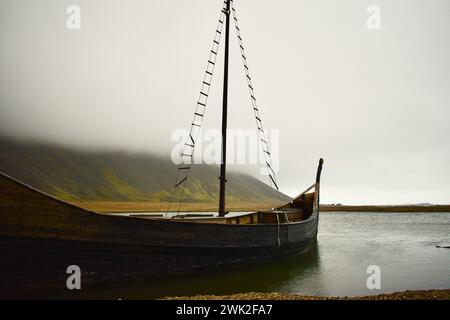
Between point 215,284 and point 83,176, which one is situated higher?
point 215,284

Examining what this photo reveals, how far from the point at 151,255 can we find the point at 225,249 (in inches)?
151

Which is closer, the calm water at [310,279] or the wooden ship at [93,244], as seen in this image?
the wooden ship at [93,244]

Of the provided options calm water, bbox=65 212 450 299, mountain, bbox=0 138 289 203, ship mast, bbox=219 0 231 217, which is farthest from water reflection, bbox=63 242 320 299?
mountain, bbox=0 138 289 203

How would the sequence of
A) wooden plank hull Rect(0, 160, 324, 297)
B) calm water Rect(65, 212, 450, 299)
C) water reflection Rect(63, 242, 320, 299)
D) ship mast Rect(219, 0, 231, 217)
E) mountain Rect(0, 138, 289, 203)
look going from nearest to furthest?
wooden plank hull Rect(0, 160, 324, 297) → water reflection Rect(63, 242, 320, 299) → calm water Rect(65, 212, 450, 299) → ship mast Rect(219, 0, 231, 217) → mountain Rect(0, 138, 289, 203)

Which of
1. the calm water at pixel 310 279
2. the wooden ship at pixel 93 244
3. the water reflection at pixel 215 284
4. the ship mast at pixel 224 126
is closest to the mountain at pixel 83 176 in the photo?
the ship mast at pixel 224 126

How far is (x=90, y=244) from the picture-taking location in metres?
10.7

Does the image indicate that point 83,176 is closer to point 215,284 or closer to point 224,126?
point 224,126

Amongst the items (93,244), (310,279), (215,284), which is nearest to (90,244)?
(93,244)

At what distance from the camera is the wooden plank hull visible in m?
9.41

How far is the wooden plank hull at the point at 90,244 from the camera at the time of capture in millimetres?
9414

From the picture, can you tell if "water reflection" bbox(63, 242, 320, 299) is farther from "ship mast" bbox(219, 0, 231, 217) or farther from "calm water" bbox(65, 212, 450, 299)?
"ship mast" bbox(219, 0, 231, 217)

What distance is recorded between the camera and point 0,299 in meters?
9.27

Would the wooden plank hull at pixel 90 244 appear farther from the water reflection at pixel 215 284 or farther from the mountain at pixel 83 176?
the mountain at pixel 83 176
